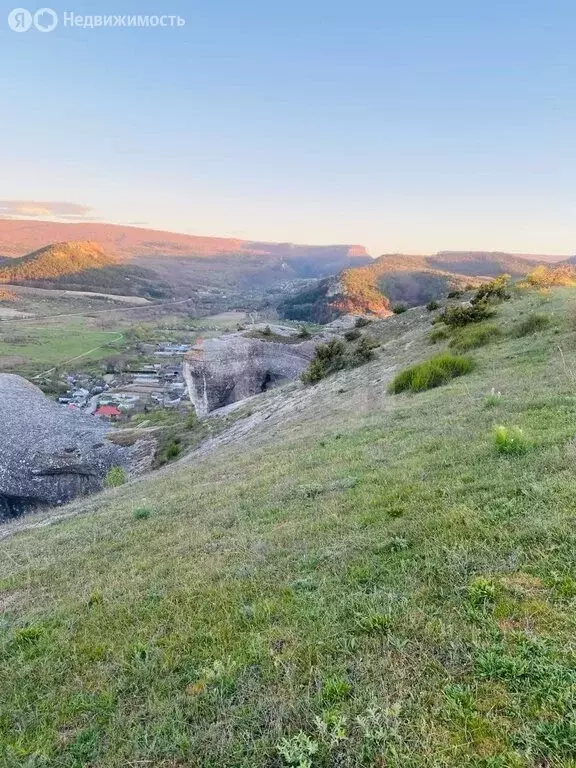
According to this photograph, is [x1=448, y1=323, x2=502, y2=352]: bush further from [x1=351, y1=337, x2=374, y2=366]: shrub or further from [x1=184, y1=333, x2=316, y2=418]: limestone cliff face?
[x1=184, y1=333, x2=316, y2=418]: limestone cliff face

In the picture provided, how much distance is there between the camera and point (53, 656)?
484 cm

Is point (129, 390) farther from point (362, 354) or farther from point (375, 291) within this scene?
point (362, 354)

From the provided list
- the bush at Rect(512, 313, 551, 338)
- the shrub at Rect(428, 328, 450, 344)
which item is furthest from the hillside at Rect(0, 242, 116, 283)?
the bush at Rect(512, 313, 551, 338)

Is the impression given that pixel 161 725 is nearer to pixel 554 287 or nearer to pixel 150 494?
pixel 150 494

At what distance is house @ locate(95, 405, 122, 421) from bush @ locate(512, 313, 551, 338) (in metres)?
50.7

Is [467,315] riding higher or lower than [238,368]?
higher

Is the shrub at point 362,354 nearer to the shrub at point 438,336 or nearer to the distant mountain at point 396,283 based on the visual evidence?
the shrub at point 438,336

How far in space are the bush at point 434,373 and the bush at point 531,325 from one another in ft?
12.2

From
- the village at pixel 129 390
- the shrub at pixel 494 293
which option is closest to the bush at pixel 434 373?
the shrub at pixel 494 293

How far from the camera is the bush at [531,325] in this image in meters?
18.6

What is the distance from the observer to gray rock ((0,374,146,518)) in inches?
1034

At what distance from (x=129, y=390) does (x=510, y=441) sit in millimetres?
82944

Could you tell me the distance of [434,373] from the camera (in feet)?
54.3

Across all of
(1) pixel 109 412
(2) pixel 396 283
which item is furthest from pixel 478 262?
(1) pixel 109 412
